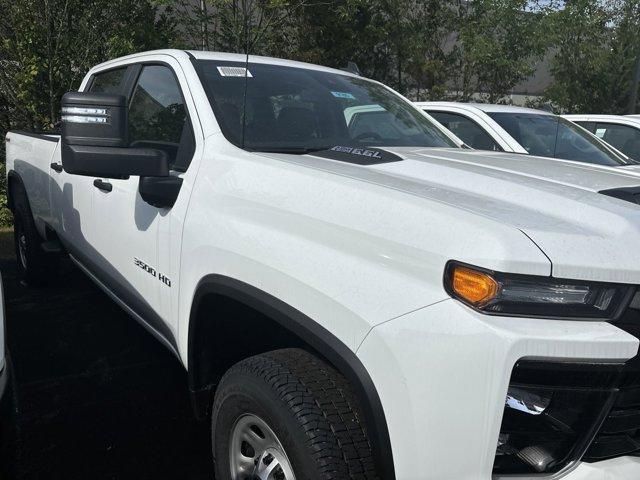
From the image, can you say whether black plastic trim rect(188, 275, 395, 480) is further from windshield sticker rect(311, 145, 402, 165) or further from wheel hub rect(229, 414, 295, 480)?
windshield sticker rect(311, 145, 402, 165)

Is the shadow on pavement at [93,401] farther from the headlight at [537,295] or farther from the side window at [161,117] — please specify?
the headlight at [537,295]

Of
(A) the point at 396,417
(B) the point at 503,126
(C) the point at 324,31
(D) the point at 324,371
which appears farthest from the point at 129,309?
(C) the point at 324,31

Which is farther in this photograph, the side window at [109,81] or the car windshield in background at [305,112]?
the side window at [109,81]

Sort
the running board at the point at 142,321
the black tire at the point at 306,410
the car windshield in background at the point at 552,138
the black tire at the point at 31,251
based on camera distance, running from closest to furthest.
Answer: the black tire at the point at 306,410 → the running board at the point at 142,321 → the black tire at the point at 31,251 → the car windshield in background at the point at 552,138

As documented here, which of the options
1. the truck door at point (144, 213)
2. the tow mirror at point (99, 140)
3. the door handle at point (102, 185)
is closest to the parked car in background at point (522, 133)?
the truck door at point (144, 213)

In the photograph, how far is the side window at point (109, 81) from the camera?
3.54 metres

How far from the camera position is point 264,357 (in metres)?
1.96

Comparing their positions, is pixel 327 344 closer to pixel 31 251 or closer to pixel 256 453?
pixel 256 453

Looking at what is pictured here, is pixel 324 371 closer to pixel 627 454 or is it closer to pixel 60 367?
pixel 627 454

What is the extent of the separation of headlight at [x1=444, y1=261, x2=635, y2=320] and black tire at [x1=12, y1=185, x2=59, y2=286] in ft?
14.1

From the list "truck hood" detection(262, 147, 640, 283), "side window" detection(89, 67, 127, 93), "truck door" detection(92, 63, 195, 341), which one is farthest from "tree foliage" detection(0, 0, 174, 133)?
"truck hood" detection(262, 147, 640, 283)

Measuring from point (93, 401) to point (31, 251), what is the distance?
2.13 metres

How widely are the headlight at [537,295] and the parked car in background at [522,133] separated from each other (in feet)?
13.8

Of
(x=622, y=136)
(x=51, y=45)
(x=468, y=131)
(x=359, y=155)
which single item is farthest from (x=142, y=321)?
(x=622, y=136)
